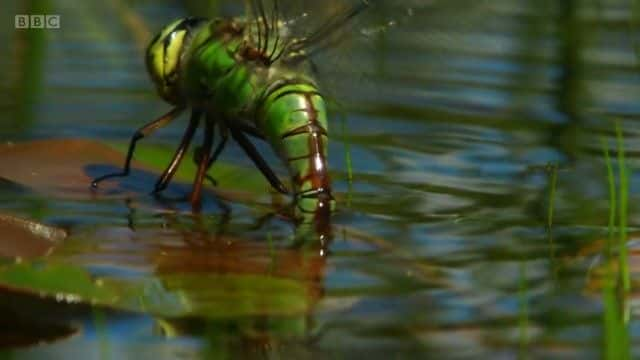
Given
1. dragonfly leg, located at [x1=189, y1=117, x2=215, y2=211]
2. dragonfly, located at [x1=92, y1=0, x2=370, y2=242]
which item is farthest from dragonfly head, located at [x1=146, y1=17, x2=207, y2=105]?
dragonfly leg, located at [x1=189, y1=117, x2=215, y2=211]

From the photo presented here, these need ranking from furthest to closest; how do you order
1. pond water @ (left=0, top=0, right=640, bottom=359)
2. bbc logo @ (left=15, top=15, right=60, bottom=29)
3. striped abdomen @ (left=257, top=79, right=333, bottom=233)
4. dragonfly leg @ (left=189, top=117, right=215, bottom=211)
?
bbc logo @ (left=15, top=15, right=60, bottom=29), dragonfly leg @ (left=189, top=117, right=215, bottom=211), striped abdomen @ (left=257, top=79, right=333, bottom=233), pond water @ (left=0, top=0, right=640, bottom=359)

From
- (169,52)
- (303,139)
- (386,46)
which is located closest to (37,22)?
(386,46)

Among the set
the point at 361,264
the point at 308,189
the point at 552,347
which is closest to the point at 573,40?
the point at 308,189

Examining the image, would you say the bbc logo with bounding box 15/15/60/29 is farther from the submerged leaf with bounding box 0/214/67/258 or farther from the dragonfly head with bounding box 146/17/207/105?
the submerged leaf with bounding box 0/214/67/258

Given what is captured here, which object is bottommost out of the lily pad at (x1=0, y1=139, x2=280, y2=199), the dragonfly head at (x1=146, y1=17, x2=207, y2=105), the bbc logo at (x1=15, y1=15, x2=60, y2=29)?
the lily pad at (x1=0, y1=139, x2=280, y2=199)

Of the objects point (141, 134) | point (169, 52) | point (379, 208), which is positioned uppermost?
point (169, 52)

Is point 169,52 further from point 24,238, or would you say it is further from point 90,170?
point 24,238
